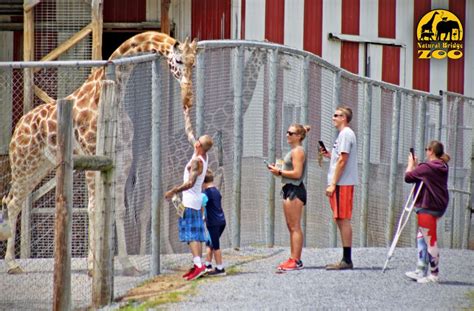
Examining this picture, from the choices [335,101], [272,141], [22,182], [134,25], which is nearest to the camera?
[272,141]

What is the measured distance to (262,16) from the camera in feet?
67.3

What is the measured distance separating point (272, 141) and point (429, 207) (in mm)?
2392

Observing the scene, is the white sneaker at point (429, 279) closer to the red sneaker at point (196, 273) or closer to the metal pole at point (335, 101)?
the red sneaker at point (196, 273)

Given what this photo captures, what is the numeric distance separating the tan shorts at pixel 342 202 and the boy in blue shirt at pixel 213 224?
104 cm

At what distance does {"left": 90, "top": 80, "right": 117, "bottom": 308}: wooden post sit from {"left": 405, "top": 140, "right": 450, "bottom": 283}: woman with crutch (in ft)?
9.13

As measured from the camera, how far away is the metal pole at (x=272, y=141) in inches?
581

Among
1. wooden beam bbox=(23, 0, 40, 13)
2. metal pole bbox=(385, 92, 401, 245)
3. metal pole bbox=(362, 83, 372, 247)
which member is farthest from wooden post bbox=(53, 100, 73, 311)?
wooden beam bbox=(23, 0, 40, 13)

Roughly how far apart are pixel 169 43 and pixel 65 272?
389 centimetres

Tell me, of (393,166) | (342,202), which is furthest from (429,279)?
(393,166)

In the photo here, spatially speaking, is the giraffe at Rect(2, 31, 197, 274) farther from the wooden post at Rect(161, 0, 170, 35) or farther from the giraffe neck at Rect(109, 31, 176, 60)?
the wooden post at Rect(161, 0, 170, 35)

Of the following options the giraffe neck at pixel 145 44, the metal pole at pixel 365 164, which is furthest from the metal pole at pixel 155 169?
the metal pole at pixel 365 164

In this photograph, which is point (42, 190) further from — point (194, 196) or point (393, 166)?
point (393, 166)

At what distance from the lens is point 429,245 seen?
1284 cm

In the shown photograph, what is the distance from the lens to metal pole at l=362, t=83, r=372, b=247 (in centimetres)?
1623
